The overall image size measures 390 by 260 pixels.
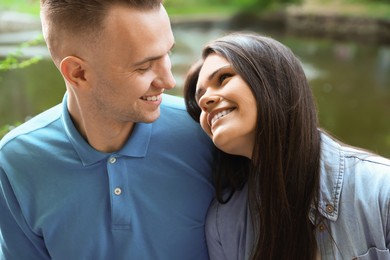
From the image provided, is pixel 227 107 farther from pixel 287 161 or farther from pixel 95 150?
pixel 95 150

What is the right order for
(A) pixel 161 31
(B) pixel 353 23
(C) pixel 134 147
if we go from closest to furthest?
(A) pixel 161 31
(C) pixel 134 147
(B) pixel 353 23

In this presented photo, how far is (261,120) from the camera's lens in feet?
3.51

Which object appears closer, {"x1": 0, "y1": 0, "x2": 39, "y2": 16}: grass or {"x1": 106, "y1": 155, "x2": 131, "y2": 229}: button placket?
{"x1": 106, "y1": 155, "x2": 131, "y2": 229}: button placket

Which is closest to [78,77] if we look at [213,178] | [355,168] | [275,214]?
[213,178]

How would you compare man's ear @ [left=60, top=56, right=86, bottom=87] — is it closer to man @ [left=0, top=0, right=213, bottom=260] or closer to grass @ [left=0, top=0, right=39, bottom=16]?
man @ [left=0, top=0, right=213, bottom=260]

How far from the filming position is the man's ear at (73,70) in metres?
1.07

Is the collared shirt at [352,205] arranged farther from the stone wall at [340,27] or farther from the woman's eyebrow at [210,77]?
the stone wall at [340,27]

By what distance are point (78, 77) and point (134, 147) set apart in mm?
207

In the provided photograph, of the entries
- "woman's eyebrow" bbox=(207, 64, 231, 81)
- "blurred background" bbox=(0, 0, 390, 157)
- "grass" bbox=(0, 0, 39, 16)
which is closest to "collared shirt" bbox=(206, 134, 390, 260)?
"woman's eyebrow" bbox=(207, 64, 231, 81)

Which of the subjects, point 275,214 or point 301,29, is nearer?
point 275,214

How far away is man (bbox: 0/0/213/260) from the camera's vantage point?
104 cm

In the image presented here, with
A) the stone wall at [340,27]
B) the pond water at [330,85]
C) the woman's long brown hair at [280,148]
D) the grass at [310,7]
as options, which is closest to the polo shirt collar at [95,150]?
the woman's long brown hair at [280,148]

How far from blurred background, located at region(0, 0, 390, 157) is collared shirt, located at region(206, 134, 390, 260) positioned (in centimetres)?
84

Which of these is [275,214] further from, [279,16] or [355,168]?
[279,16]
